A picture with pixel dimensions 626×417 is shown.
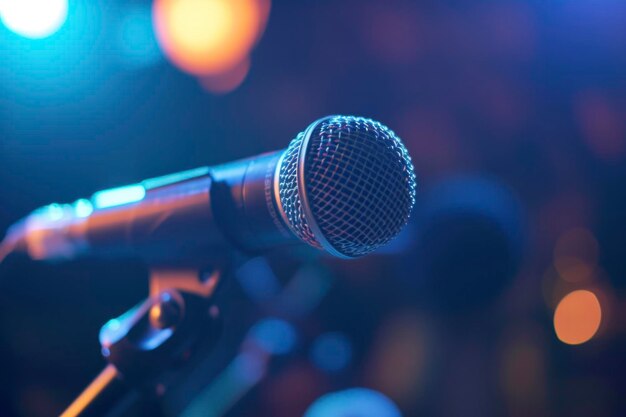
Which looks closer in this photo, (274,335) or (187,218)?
(187,218)

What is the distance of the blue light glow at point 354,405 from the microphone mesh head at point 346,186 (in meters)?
1.76

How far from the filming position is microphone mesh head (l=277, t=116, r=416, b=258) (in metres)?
0.64

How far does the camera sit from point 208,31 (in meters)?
2.49

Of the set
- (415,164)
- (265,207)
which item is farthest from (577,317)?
(265,207)

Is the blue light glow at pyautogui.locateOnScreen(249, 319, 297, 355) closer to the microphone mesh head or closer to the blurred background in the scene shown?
the blurred background

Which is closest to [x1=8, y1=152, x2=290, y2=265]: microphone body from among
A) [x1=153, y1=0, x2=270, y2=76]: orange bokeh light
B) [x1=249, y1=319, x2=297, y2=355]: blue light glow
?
[x1=249, y1=319, x2=297, y2=355]: blue light glow

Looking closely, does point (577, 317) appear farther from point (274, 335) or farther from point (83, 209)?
point (83, 209)

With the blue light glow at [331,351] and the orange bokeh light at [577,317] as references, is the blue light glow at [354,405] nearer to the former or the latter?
the blue light glow at [331,351]

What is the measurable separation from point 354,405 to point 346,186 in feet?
6.19

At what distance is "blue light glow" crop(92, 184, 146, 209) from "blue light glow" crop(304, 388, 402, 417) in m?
1.68

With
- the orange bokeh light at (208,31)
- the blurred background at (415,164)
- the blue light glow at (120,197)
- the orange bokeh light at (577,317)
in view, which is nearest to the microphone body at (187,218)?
the blue light glow at (120,197)

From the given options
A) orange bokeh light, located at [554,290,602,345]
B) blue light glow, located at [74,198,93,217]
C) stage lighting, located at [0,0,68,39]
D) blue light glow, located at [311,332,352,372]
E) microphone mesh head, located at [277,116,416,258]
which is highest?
stage lighting, located at [0,0,68,39]

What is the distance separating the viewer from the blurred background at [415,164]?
2.02m

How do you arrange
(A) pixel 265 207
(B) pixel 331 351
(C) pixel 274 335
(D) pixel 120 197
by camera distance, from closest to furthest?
1. (A) pixel 265 207
2. (D) pixel 120 197
3. (C) pixel 274 335
4. (B) pixel 331 351
